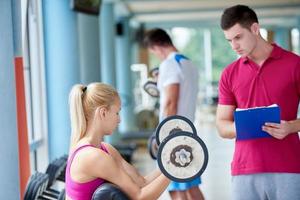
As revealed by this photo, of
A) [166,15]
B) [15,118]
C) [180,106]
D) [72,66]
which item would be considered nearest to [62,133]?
[72,66]

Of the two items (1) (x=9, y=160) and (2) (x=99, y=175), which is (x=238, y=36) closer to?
(2) (x=99, y=175)

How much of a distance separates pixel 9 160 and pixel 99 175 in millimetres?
1316

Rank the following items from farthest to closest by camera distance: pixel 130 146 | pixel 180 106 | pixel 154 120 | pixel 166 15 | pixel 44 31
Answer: pixel 166 15 → pixel 154 120 → pixel 130 146 → pixel 44 31 → pixel 180 106

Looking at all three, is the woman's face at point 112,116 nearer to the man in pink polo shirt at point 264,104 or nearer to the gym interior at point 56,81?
the man in pink polo shirt at point 264,104

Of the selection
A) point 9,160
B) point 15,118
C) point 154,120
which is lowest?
point 154,120

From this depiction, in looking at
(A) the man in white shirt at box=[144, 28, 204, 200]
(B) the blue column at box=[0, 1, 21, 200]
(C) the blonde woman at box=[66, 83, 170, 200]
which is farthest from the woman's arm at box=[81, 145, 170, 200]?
(A) the man in white shirt at box=[144, 28, 204, 200]

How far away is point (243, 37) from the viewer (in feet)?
9.27

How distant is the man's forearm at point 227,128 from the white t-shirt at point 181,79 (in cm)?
151

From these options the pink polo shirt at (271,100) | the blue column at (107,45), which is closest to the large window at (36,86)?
the pink polo shirt at (271,100)

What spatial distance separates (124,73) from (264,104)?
39.0ft

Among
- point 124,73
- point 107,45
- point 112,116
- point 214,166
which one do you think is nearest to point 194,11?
point 124,73

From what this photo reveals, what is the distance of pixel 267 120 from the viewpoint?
2.74m

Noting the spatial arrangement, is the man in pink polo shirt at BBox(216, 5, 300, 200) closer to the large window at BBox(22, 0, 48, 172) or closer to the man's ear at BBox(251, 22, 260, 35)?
the man's ear at BBox(251, 22, 260, 35)

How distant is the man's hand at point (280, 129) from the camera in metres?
2.70
